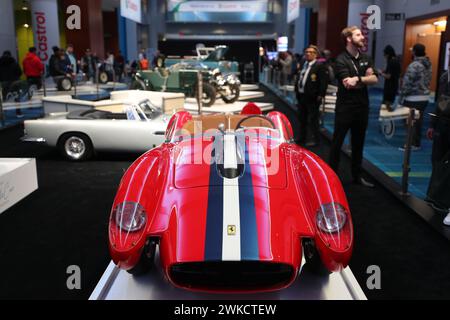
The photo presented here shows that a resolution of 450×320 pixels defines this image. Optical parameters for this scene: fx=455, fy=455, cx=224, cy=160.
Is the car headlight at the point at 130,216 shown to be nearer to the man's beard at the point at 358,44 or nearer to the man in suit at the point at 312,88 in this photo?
the man's beard at the point at 358,44

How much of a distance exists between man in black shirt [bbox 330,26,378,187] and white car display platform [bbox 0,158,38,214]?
12.0 feet

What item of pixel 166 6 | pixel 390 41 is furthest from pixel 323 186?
pixel 166 6

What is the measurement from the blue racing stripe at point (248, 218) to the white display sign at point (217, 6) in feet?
115

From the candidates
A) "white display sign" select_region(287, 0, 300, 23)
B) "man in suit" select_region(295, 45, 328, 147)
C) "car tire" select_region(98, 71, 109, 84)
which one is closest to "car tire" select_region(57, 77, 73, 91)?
"car tire" select_region(98, 71, 109, 84)

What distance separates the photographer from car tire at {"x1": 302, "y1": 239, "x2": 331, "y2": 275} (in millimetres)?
2977

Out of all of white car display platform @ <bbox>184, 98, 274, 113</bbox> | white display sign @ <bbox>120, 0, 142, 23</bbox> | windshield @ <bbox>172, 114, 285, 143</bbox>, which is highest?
white display sign @ <bbox>120, 0, 142, 23</bbox>

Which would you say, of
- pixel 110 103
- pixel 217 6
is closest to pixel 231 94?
pixel 110 103

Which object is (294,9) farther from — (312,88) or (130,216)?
(130,216)

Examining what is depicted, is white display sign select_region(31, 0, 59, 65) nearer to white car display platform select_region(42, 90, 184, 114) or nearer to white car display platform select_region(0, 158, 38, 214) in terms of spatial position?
white car display platform select_region(42, 90, 184, 114)

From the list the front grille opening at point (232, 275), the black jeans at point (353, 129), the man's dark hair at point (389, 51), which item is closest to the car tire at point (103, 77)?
the man's dark hair at point (389, 51)

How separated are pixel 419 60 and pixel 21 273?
6731 mm

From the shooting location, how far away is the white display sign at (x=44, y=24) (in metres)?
18.9

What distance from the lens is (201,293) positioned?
117 inches

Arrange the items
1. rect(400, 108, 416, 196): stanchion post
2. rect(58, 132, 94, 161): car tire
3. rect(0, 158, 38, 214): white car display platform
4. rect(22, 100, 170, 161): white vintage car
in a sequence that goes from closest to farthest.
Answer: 1. rect(0, 158, 38, 214): white car display platform
2. rect(400, 108, 416, 196): stanchion post
3. rect(22, 100, 170, 161): white vintage car
4. rect(58, 132, 94, 161): car tire
